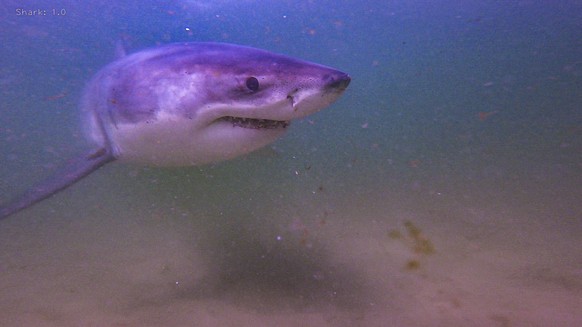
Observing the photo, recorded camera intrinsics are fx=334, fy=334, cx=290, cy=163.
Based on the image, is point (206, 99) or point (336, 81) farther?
point (206, 99)

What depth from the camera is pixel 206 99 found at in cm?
238

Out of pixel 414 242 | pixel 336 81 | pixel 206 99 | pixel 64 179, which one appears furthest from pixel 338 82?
pixel 414 242

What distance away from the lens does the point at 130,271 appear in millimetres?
4078

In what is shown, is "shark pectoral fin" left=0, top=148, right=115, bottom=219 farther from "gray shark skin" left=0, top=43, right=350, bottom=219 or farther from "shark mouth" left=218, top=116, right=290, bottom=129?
"shark mouth" left=218, top=116, right=290, bottom=129

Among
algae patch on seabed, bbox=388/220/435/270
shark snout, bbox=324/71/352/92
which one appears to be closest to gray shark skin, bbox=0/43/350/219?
shark snout, bbox=324/71/352/92

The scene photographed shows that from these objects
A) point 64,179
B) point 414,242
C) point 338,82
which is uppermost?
point 338,82

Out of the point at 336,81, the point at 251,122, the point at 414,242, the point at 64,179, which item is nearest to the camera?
the point at 336,81

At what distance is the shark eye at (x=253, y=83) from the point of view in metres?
2.26

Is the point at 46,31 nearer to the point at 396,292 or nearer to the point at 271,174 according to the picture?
the point at 271,174

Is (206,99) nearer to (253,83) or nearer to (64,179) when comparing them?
(253,83)

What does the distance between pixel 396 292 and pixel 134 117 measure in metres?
2.82

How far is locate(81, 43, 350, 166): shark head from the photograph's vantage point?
7.24 feet

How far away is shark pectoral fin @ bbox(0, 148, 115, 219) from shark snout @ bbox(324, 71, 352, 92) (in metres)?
2.42

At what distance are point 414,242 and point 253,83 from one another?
370 centimetres
